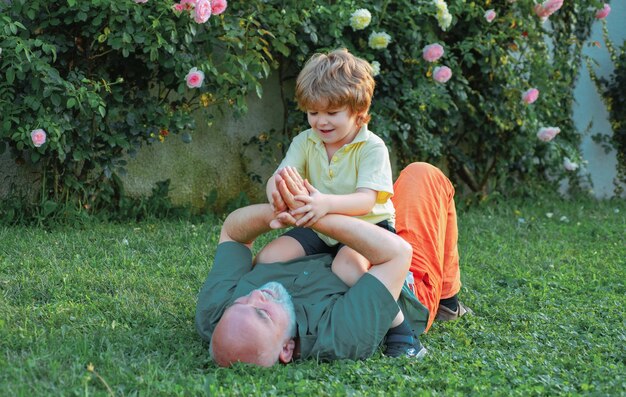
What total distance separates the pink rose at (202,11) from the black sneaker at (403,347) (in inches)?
100

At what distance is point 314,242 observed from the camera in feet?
12.0

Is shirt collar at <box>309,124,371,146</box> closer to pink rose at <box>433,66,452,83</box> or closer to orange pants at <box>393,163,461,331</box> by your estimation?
orange pants at <box>393,163,461,331</box>

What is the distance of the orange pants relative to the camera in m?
3.79

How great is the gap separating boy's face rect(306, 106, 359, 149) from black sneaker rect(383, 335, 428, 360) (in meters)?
0.81

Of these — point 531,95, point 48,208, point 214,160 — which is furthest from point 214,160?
point 531,95

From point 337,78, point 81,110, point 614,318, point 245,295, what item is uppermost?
point 337,78

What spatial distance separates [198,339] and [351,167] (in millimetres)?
911

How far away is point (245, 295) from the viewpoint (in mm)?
3281

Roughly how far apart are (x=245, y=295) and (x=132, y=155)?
2.61 metres

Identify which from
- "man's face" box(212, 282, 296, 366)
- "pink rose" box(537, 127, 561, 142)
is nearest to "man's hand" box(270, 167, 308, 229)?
"man's face" box(212, 282, 296, 366)

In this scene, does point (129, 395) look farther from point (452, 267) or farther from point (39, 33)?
point (39, 33)

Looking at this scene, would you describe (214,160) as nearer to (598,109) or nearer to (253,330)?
(253,330)

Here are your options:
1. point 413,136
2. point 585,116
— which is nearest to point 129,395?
point 413,136

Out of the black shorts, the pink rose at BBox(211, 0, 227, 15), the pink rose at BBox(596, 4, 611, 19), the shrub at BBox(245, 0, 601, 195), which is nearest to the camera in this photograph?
the black shorts
